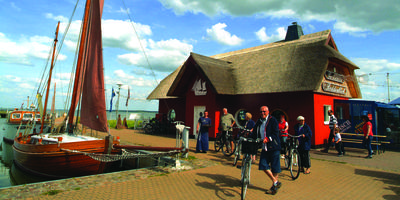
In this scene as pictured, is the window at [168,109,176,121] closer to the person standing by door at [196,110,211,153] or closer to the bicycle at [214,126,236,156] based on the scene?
the bicycle at [214,126,236,156]

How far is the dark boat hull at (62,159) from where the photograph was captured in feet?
22.9

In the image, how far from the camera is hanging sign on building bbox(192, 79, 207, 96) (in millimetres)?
14344

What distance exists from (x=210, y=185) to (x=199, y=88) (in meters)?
9.82

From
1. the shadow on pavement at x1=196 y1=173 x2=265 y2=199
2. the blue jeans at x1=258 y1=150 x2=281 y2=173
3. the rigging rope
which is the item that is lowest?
the shadow on pavement at x1=196 y1=173 x2=265 y2=199

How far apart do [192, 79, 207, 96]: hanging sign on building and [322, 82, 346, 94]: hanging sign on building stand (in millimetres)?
6652

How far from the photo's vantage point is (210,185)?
525 cm

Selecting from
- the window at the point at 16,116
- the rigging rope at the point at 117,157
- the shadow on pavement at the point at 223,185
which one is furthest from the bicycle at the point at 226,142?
the window at the point at 16,116

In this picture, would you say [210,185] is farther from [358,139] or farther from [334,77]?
[334,77]

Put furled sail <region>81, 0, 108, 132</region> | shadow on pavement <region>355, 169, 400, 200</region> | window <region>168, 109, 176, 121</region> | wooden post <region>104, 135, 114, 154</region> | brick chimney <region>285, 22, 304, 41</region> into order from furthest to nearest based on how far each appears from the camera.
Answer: window <region>168, 109, 176, 121</region> → brick chimney <region>285, 22, 304, 41</region> → furled sail <region>81, 0, 108, 132</region> → wooden post <region>104, 135, 114, 154</region> → shadow on pavement <region>355, 169, 400, 200</region>

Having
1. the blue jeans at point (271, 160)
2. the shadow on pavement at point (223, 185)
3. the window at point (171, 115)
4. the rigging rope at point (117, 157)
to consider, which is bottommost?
the shadow on pavement at point (223, 185)

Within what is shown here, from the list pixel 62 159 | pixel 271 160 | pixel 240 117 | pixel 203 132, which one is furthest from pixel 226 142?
pixel 62 159

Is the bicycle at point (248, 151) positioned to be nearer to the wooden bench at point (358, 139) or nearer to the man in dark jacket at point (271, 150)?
the man in dark jacket at point (271, 150)

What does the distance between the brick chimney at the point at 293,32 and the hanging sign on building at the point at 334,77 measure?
5.97m

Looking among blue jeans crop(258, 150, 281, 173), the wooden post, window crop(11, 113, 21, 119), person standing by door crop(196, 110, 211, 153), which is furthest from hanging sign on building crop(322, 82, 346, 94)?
window crop(11, 113, 21, 119)
